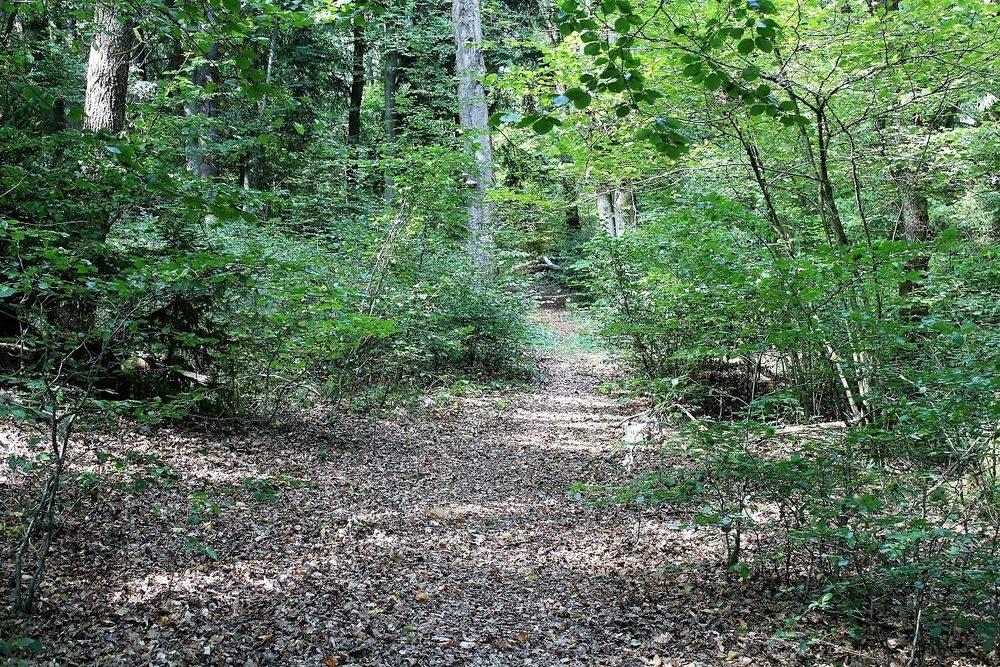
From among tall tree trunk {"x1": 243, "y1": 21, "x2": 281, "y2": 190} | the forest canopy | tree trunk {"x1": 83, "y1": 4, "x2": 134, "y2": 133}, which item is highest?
tall tree trunk {"x1": 243, "y1": 21, "x2": 281, "y2": 190}

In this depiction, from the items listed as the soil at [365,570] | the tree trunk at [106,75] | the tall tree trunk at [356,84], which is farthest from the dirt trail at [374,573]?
the tall tree trunk at [356,84]

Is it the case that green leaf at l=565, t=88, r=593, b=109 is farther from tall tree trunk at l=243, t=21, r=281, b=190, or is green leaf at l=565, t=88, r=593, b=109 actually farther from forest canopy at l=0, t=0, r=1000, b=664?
tall tree trunk at l=243, t=21, r=281, b=190

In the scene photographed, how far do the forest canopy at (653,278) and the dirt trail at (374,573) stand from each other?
37 centimetres

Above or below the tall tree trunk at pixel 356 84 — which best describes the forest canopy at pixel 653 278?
below

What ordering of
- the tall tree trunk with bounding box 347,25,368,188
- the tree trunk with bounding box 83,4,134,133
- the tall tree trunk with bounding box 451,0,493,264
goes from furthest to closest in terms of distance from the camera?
the tall tree trunk with bounding box 347,25,368,188
the tall tree trunk with bounding box 451,0,493,264
the tree trunk with bounding box 83,4,134,133

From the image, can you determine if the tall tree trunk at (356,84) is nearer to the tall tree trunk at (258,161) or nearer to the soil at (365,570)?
the tall tree trunk at (258,161)

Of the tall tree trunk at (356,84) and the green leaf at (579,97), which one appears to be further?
the tall tree trunk at (356,84)

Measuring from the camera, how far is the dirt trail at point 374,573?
11.9 ft

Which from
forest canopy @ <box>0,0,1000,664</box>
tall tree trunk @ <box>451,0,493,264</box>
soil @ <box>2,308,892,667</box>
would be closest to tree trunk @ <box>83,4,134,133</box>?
forest canopy @ <box>0,0,1000,664</box>

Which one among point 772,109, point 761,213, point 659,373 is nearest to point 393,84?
point 659,373

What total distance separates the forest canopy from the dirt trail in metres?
0.37

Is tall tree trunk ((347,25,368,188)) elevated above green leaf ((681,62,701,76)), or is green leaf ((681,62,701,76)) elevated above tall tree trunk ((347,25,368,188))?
tall tree trunk ((347,25,368,188))

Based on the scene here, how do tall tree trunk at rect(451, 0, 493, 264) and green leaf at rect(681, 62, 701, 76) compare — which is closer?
green leaf at rect(681, 62, 701, 76)

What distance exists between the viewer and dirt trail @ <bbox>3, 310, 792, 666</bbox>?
3629mm
